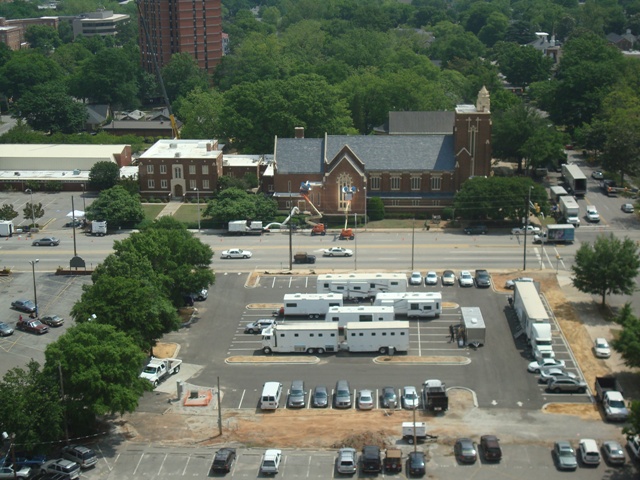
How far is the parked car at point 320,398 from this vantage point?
68812 mm

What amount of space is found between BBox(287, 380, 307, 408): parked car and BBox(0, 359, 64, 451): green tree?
14.7m

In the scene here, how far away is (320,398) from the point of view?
69188mm

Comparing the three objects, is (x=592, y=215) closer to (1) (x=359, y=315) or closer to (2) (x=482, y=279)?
(2) (x=482, y=279)

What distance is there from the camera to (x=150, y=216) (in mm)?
115125

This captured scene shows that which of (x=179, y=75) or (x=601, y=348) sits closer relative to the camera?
(x=601, y=348)

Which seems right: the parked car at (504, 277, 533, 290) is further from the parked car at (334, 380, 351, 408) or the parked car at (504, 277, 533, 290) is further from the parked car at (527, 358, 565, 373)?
the parked car at (334, 380, 351, 408)

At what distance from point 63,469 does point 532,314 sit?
35612 mm

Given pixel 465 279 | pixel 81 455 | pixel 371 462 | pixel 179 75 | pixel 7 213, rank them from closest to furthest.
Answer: pixel 371 462
pixel 81 455
pixel 465 279
pixel 7 213
pixel 179 75

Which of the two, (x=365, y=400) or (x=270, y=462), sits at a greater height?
(x=365, y=400)

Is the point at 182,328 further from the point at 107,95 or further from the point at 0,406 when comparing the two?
the point at 107,95

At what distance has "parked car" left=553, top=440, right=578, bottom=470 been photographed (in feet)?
197

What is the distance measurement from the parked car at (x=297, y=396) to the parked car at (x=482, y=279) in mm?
24943

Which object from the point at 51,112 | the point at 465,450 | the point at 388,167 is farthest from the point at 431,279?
the point at 51,112

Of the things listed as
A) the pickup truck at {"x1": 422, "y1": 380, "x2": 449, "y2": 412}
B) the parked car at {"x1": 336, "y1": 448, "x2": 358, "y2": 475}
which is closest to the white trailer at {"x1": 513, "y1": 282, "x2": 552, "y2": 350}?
the pickup truck at {"x1": 422, "y1": 380, "x2": 449, "y2": 412}
